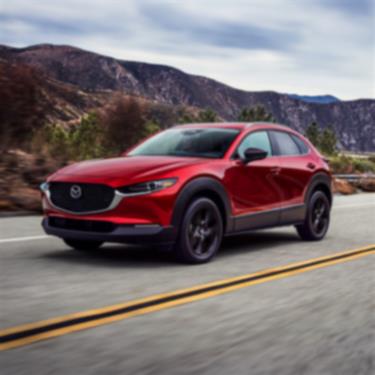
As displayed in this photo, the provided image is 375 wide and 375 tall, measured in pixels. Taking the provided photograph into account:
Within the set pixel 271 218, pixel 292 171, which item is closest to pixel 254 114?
pixel 292 171

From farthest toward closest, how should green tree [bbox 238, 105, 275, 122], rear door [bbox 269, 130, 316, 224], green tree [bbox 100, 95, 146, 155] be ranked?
green tree [bbox 238, 105, 275, 122] → green tree [bbox 100, 95, 146, 155] → rear door [bbox 269, 130, 316, 224]

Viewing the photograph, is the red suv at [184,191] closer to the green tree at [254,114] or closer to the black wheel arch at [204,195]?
the black wheel arch at [204,195]

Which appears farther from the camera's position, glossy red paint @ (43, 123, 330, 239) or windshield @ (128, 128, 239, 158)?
windshield @ (128, 128, 239, 158)

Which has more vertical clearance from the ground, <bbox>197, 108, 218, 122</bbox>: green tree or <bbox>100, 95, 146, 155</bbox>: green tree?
<bbox>197, 108, 218, 122</bbox>: green tree

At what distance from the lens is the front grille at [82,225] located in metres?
7.30

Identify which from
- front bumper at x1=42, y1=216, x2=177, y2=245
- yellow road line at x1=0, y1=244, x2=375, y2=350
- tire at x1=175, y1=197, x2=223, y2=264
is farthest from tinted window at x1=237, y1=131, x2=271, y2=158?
front bumper at x1=42, y1=216, x2=177, y2=245

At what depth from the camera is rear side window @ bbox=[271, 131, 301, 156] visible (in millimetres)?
9617

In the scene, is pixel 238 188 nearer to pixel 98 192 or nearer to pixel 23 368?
pixel 98 192

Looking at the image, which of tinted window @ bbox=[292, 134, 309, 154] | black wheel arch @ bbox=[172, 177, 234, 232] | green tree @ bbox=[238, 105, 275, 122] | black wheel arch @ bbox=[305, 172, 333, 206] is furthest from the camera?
green tree @ bbox=[238, 105, 275, 122]

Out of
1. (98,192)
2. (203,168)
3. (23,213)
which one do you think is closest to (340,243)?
(203,168)

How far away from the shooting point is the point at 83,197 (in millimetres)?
7484

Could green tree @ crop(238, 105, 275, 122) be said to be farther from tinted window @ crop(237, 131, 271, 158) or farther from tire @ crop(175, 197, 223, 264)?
tire @ crop(175, 197, 223, 264)

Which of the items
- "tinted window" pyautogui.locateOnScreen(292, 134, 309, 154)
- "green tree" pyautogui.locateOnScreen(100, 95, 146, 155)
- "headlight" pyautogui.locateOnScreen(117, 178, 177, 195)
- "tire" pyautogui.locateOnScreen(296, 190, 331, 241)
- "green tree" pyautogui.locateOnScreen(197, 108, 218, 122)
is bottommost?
"tire" pyautogui.locateOnScreen(296, 190, 331, 241)

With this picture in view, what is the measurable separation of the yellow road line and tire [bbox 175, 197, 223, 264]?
0.71 metres
